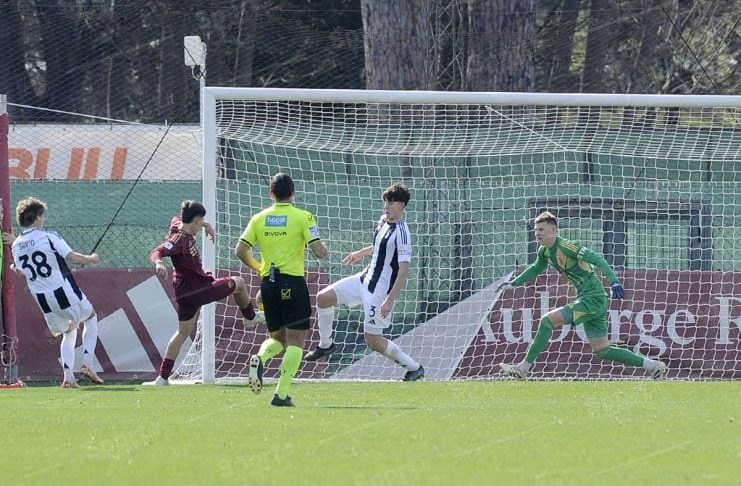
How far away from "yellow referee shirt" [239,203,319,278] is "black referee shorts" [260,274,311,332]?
0.30 feet

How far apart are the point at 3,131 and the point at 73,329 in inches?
86.9

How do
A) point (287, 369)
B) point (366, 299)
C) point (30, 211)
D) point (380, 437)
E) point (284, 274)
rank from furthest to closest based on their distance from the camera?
point (366, 299)
point (30, 211)
point (284, 274)
point (287, 369)
point (380, 437)

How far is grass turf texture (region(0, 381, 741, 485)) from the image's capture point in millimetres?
6688

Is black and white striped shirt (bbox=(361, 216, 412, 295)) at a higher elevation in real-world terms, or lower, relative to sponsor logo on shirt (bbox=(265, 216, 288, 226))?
lower

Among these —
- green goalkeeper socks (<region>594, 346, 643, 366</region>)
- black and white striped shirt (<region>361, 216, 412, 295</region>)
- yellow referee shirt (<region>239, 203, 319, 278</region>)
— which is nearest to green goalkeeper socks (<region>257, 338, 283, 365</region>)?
yellow referee shirt (<region>239, 203, 319, 278</region>)

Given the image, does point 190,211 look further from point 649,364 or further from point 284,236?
point 649,364

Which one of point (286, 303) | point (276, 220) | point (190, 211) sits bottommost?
point (286, 303)

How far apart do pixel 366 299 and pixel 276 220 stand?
2441 millimetres

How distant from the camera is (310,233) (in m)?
10.5

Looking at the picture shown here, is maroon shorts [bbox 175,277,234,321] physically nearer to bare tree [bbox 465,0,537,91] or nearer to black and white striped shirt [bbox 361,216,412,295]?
black and white striped shirt [bbox 361,216,412,295]

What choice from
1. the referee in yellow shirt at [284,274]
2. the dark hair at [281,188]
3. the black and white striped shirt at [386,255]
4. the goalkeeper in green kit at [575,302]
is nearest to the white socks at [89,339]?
the black and white striped shirt at [386,255]

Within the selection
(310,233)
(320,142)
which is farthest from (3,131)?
(310,233)

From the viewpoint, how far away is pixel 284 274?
410 inches

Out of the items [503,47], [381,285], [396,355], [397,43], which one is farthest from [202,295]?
[503,47]
